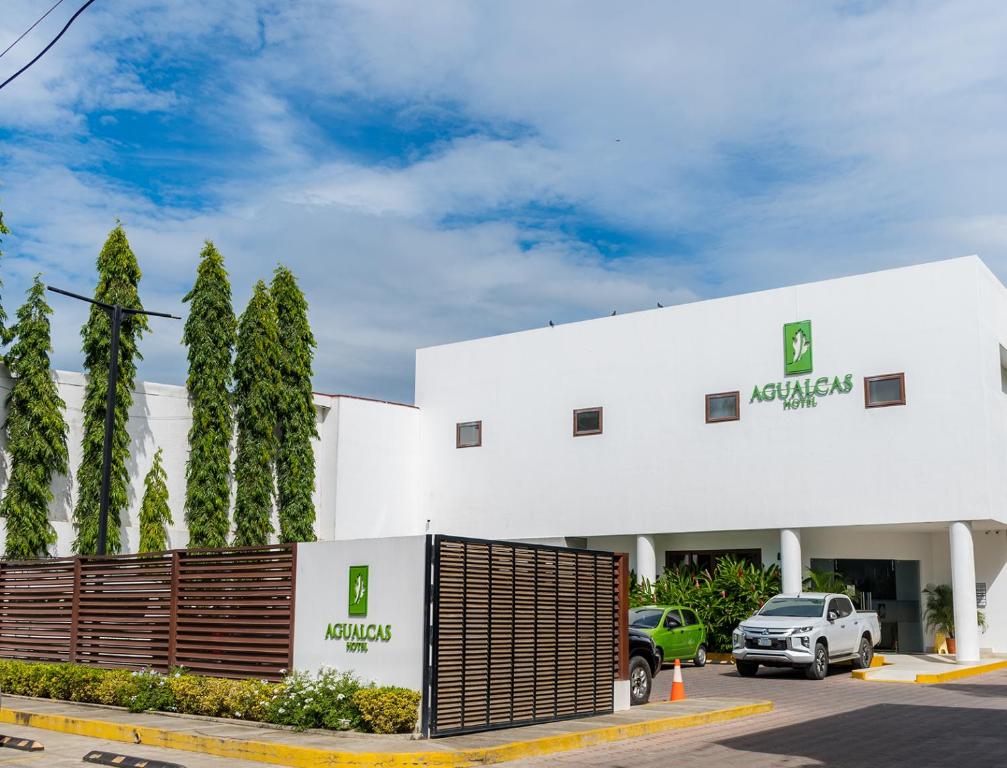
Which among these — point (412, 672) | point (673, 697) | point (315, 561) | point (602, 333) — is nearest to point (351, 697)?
point (412, 672)

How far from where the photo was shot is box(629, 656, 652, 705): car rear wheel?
18172 mm

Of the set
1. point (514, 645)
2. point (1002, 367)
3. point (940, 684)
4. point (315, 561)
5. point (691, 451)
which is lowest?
point (940, 684)

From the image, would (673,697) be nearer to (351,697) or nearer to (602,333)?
(351,697)

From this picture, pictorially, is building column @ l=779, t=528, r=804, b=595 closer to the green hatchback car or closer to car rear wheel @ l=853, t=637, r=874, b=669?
car rear wheel @ l=853, t=637, r=874, b=669

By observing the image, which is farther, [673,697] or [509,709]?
[673,697]

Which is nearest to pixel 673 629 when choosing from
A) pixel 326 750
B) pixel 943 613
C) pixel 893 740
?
pixel 943 613

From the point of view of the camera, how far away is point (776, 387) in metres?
31.5

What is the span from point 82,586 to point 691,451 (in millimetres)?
19162

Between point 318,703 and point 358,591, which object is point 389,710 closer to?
point 318,703

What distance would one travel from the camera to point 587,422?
116ft

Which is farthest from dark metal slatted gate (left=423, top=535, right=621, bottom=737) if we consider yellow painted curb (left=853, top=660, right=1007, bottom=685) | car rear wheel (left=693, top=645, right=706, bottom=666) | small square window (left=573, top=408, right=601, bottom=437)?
small square window (left=573, top=408, right=601, bottom=437)

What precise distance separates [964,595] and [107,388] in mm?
22892

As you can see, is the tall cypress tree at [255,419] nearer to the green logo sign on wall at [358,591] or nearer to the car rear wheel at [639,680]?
the car rear wheel at [639,680]

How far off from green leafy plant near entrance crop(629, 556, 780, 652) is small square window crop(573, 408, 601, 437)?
5.31 metres
